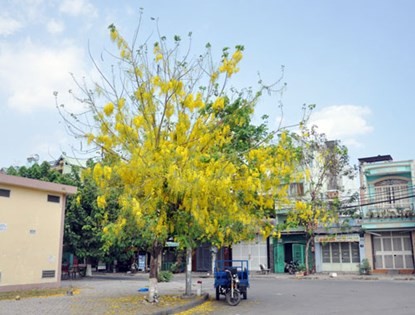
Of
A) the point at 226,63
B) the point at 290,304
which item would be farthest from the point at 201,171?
the point at 290,304

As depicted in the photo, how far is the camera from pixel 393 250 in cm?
3130

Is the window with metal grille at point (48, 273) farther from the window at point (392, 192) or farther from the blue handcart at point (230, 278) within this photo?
the window at point (392, 192)

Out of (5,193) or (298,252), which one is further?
(298,252)

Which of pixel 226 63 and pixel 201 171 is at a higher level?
pixel 226 63

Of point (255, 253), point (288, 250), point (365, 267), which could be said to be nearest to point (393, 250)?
point (365, 267)

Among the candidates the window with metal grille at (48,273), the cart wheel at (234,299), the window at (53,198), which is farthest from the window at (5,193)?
the cart wheel at (234,299)

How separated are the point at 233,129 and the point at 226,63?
2.68 meters

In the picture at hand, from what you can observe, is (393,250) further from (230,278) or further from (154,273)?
(154,273)

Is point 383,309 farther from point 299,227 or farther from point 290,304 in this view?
point 299,227

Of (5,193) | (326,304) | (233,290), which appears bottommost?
(326,304)

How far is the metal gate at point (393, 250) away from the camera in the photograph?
30.8m

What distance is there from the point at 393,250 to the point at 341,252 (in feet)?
12.2

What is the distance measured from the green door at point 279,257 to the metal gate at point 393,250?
717 cm

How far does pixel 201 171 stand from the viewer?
34.9ft
